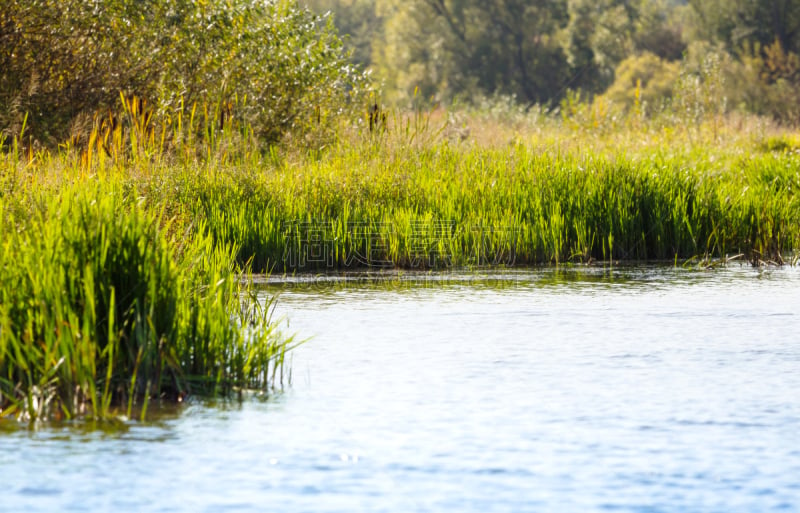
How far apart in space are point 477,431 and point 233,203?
588 centimetres

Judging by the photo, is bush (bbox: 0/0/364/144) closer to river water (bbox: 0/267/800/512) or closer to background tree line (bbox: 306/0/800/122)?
river water (bbox: 0/267/800/512)

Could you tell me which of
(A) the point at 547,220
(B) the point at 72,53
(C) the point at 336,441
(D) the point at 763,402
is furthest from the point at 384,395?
(B) the point at 72,53

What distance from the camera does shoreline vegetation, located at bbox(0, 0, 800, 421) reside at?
5020 mm

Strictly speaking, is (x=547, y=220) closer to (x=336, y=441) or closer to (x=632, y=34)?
(x=336, y=441)

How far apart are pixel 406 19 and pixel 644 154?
38.3m

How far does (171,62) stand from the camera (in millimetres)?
14602

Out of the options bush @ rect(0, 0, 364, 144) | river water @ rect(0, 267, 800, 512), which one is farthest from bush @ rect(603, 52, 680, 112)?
river water @ rect(0, 267, 800, 512)

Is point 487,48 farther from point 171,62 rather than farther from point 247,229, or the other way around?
point 247,229

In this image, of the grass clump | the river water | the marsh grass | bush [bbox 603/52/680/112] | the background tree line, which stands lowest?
the river water

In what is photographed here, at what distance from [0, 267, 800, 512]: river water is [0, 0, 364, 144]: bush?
6.53 m

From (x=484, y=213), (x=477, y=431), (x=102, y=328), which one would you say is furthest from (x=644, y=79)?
(x=477, y=431)

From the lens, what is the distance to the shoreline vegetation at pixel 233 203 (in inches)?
198

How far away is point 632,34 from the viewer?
52.8 meters

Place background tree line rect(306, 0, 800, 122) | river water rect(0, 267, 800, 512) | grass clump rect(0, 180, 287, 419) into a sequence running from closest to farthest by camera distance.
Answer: river water rect(0, 267, 800, 512), grass clump rect(0, 180, 287, 419), background tree line rect(306, 0, 800, 122)
